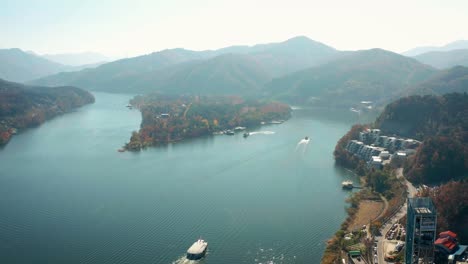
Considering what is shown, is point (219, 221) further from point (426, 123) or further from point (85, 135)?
point (85, 135)

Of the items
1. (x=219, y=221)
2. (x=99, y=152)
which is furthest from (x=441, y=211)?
(x=99, y=152)

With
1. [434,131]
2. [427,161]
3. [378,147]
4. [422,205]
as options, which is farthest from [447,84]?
[422,205]

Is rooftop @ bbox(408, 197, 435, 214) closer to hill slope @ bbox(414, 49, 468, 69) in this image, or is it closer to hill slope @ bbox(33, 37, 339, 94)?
hill slope @ bbox(33, 37, 339, 94)

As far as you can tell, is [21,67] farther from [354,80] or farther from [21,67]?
[354,80]

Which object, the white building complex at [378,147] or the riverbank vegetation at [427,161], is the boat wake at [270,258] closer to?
the riverbank vegetation at [427,161]

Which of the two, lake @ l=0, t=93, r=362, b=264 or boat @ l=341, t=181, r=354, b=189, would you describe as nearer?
lake @ l=0, t=93, r=362, b=264

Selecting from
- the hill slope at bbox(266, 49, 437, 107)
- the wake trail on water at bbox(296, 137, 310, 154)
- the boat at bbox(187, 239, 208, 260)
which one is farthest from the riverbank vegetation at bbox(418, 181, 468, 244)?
the hill slope at bbox(266, 49, 437, 107)

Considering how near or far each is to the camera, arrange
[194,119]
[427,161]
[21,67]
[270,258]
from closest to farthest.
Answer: [270,258] < [427,161] < [194,119] < [21,67]
